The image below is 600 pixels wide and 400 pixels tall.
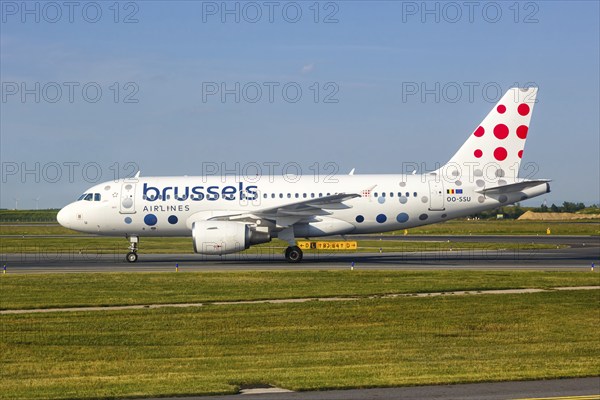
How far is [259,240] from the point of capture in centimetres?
4109

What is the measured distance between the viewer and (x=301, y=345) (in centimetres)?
2056

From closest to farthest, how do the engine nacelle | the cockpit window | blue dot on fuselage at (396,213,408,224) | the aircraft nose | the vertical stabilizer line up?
the engine nacelle < blue dot on fuselage at (396,213,408,224) < the vertical stabilizer < the cockpit window < the aircraft nose

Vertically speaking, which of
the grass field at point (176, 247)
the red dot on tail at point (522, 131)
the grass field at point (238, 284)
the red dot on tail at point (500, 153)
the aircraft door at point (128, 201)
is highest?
the red dot on tail at point (522, 131)

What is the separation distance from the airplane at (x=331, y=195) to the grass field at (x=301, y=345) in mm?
14077

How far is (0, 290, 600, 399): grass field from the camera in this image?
611 inches

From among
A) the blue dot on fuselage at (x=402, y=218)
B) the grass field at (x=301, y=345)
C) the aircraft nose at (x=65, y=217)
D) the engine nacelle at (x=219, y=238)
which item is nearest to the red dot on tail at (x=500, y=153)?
the blue dot on fuselage at (x=402, y=218)

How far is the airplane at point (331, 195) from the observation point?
4191 cm

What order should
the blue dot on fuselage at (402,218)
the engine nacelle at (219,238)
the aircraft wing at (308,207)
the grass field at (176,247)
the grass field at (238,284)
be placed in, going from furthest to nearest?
1. the grass field at (176,247)
2. the blue dot on fuselage at (402,218)
3. the aircraft wing at (308,207)
4. the engine nacelle at (219,238)
5. the grass field at (238,284)

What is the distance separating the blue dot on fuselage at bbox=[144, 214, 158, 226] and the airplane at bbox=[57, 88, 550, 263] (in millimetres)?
51

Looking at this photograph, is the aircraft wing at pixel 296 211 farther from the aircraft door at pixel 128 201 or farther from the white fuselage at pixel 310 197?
the aircraft door at pixel 128 201

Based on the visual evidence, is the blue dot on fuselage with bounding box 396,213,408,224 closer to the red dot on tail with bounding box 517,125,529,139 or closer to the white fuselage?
the white fuselage

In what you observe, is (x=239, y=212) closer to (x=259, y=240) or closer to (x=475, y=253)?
(x=259, y=240)

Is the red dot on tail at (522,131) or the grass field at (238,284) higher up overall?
the red dot on tail at (522,131)

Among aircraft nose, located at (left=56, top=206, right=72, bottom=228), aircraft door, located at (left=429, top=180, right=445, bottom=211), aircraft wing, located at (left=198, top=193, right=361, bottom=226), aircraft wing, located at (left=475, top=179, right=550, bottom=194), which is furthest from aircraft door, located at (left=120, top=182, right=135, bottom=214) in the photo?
aircraft wing, located at (left=475, top=179, right=550, bottom=194)
